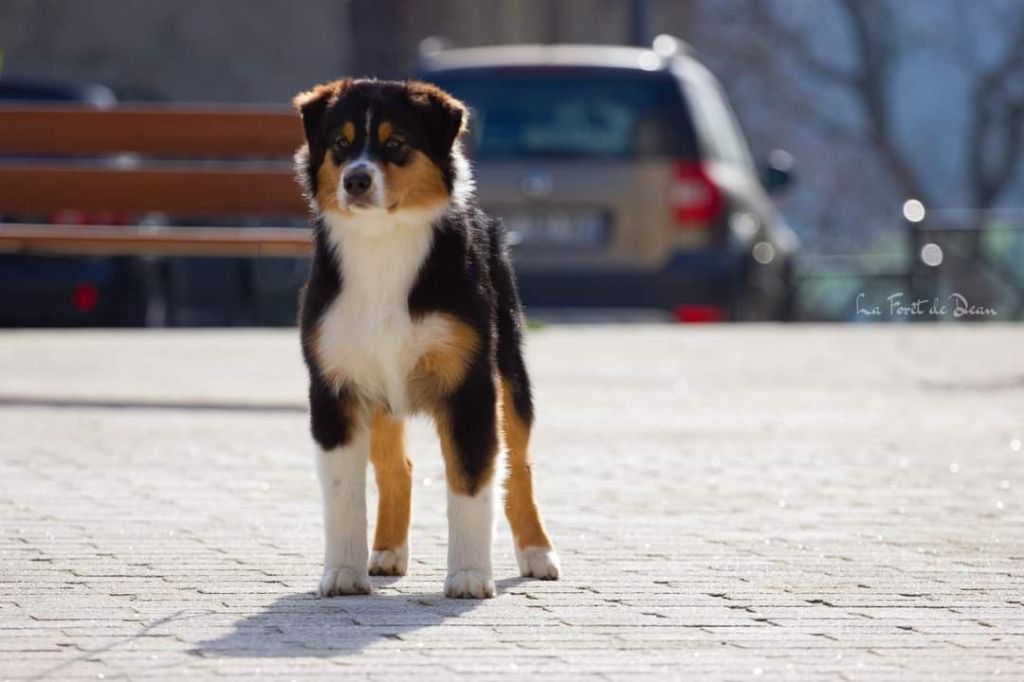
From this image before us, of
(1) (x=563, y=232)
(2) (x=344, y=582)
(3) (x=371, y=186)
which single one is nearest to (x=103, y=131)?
(1) (x=563, y=232)

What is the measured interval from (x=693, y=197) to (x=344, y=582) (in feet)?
34.2

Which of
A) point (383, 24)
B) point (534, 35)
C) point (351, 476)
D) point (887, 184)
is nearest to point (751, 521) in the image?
point (351, 476)

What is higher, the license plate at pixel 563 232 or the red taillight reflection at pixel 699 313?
the license plate at pixel 563 232

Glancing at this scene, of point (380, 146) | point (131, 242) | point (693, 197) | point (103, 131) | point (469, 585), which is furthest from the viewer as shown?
point (693, 197)

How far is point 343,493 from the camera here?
20.2 feet

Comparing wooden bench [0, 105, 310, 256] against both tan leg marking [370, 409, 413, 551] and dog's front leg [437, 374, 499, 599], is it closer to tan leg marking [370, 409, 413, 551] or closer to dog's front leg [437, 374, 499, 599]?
tan leg marking [370, 409, 413, 551]

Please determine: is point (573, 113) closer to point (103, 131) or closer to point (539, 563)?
point (103, 131)

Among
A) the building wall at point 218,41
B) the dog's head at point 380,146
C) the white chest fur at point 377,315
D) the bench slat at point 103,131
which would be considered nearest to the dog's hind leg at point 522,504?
the white chest fur at point 377,315

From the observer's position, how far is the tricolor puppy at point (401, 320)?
6.11 meters

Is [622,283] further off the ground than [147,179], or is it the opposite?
[147,179]

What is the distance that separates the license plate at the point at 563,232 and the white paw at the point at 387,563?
9.94 metres

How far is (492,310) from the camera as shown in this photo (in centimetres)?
628

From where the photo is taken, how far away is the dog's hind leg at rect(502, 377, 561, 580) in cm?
645

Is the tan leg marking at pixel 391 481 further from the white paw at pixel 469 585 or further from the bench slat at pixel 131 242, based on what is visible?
the bench slat at pixel 131 242
